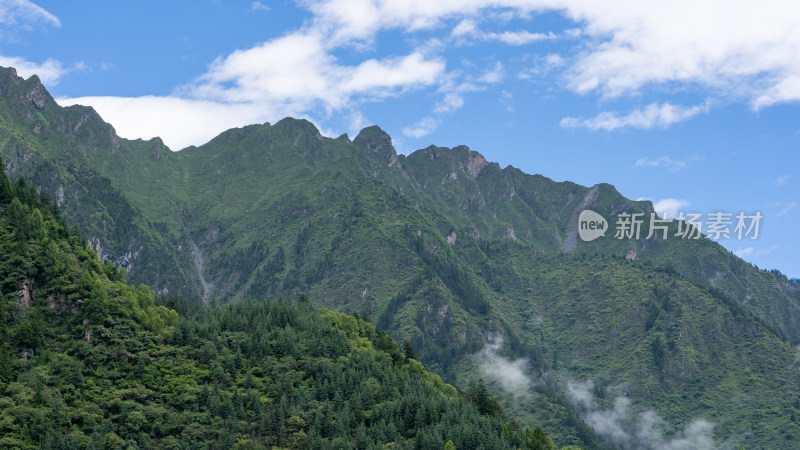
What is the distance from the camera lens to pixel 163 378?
143250 mm

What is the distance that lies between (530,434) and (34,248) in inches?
3811

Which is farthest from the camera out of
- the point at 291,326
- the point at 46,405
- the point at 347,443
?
the point at 291,326

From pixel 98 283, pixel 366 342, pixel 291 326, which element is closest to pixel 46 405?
pixel 98 283

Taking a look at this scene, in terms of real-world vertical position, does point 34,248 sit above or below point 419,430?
above

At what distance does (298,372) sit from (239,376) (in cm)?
1100

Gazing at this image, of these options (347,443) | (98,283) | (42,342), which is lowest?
(347,443)

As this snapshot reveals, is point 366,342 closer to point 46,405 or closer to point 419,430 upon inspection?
point 419,430

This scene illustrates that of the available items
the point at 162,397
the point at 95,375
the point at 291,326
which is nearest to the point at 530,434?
the point at 291,326

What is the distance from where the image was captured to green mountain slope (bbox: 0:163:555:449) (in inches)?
5113

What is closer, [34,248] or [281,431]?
[281,431]

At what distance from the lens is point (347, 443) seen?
13638 centimetres

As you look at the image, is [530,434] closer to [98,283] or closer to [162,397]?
[162,397]

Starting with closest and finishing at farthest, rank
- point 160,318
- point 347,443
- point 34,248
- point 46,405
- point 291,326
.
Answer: point 46,405
point 347,443
point 34,248
point 160,318
point 291,326

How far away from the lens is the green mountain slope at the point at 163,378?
130 m
